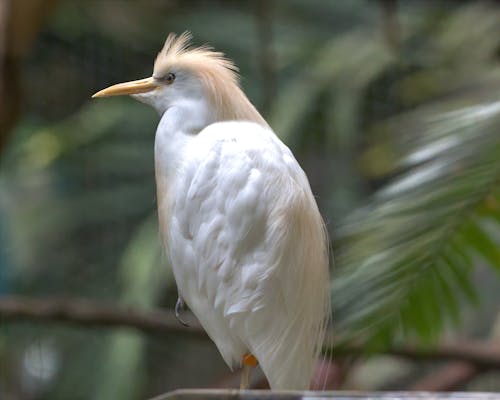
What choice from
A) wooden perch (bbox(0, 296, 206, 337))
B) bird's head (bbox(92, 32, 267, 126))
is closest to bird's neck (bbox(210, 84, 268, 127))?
bird's head (bbox(92, 32, 267, 126))

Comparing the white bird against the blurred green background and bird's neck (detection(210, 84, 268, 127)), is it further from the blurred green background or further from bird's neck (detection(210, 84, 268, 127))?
the blurred green background

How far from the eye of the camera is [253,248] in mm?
1146

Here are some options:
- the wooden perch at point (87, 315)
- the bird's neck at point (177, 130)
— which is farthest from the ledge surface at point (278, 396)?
the wooden perch at point (87, 315)

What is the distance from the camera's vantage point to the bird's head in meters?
1.20

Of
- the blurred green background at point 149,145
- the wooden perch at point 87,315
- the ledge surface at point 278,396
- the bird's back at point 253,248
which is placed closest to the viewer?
the ledge surface at point 278,396

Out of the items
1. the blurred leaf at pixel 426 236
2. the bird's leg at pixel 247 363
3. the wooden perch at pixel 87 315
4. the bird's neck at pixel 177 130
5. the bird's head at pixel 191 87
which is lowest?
the wooden perch at pixel 87 315

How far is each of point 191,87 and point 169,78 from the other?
0.03 meters

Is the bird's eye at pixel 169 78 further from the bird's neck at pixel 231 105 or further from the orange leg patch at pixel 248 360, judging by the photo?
the orange leg patch at pixel 248 360

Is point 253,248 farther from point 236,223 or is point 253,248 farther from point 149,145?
point 149,145

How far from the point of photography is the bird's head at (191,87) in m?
1.20

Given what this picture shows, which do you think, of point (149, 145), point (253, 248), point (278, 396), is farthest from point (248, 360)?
point (149, 145)

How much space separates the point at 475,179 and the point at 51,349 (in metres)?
2.52

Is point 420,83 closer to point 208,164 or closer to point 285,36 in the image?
point 285,36

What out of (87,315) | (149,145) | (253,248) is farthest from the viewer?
(149,145)
